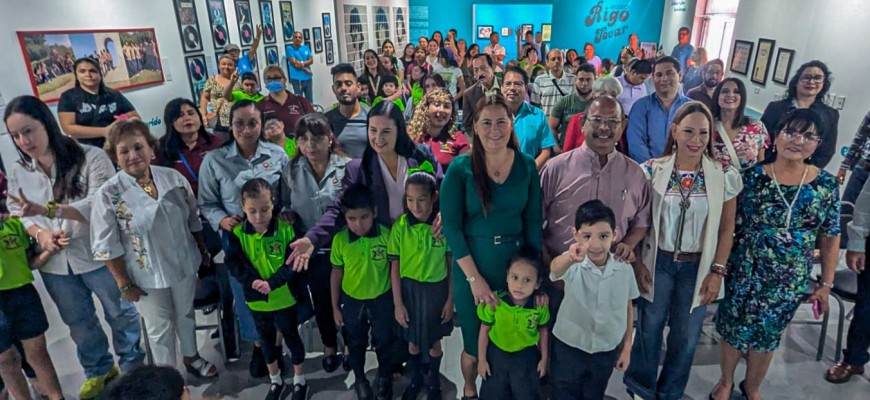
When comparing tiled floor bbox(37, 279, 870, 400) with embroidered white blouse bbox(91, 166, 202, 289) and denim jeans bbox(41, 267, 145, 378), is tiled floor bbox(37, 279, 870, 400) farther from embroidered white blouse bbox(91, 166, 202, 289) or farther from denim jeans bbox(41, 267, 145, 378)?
embroidered white blouse bbox(91, 166, 202, 289)

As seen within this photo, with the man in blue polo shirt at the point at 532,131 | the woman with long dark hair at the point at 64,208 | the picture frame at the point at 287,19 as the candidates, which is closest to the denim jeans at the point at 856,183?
the man in blue polo shirt at the point at 532,131

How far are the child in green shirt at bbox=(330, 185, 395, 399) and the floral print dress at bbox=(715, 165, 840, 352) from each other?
1.76 m

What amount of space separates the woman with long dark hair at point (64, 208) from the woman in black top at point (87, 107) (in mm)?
1322

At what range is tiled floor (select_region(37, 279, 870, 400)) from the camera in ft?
9.09

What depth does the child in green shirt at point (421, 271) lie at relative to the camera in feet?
7.69

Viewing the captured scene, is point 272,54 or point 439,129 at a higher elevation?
point 272,54

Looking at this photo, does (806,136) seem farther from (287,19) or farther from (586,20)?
(586,20)

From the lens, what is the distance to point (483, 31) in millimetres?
14539

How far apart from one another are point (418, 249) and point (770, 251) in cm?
167

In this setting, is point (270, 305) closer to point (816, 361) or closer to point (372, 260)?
point (372, 260)

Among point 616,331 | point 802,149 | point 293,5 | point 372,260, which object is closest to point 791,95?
point 802,149

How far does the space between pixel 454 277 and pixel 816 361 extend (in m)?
2.49

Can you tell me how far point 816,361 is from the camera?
301 cm

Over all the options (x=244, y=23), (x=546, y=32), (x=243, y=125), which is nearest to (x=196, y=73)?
(x=244, y=23)
